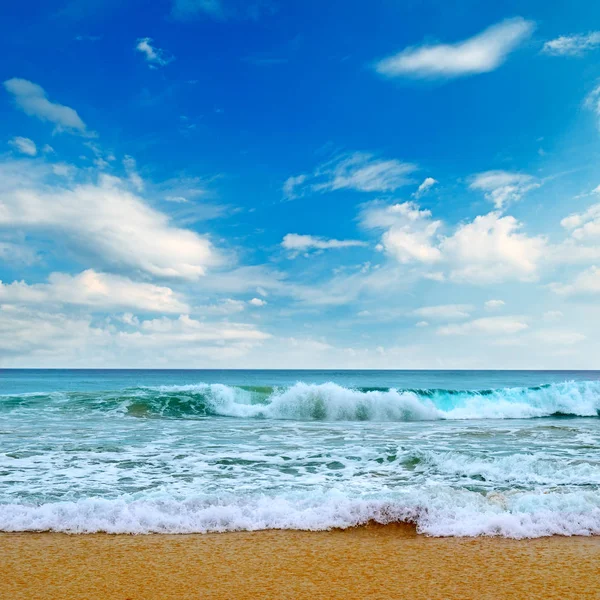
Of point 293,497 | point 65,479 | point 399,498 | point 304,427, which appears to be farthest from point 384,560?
point 304,427

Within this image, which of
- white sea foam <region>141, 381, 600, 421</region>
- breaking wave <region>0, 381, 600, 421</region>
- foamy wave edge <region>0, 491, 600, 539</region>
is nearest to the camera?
foamy wave edge <region>0, 491, 600, 539</region>

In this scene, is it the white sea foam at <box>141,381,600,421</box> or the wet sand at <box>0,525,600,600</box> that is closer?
the wet sand at <box>0,525,600,600</box>

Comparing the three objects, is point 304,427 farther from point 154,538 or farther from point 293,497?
→ point 154,538

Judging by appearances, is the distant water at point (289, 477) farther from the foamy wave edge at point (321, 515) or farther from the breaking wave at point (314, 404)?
the breaking wave at point (314, 404)

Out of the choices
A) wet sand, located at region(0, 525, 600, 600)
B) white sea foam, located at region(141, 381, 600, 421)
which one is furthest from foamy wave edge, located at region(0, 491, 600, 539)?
white sea foam, located at region(141, 381, 600, 421)

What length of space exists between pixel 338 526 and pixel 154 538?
71.6 inches

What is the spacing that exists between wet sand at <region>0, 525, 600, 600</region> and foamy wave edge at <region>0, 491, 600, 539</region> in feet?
0.58

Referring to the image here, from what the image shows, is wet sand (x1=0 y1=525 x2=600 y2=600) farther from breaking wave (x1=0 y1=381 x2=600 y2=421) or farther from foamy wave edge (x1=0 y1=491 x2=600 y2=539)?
breaking wave (x1=0 y1=381 x2=600 y2=421)

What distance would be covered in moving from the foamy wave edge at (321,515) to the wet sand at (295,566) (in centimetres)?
18

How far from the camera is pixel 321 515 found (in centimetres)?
530

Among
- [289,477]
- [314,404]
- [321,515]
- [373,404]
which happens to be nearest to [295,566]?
[321,515]

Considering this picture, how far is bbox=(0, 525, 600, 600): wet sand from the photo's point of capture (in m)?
3.63

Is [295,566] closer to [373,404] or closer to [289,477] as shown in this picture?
[289,477]

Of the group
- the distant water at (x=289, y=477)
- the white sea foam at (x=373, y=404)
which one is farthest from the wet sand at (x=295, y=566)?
the white sea foam at (x=373, y=404)
